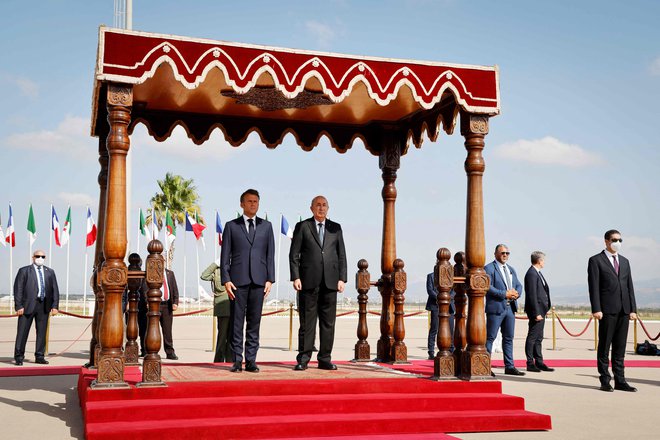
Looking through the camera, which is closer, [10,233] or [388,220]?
[388,220]

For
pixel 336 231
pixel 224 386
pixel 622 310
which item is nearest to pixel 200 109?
pixel 336 231

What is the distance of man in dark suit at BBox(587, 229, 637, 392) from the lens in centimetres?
1001

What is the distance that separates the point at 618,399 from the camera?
9414mm

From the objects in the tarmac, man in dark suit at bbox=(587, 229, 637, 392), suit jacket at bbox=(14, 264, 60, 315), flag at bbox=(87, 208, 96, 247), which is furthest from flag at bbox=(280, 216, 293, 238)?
man in dark suit at bbox=(587, 229, 637, 392)

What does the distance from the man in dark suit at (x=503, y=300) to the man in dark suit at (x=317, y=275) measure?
333cm

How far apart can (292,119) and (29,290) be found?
5879 mm

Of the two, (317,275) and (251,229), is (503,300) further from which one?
(251,229)

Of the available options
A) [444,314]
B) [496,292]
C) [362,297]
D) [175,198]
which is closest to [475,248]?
[444,314]

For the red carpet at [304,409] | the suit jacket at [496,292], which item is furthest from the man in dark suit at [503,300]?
the red carpet at [304,409]

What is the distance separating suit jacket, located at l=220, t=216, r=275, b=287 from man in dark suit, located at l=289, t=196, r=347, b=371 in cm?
31

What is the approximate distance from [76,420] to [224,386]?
1.53 metres

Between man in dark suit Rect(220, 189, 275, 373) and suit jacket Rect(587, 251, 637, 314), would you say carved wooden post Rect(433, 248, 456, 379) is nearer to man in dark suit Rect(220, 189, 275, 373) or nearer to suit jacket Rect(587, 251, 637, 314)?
man in dark suit Rect(220, 189, 275, 373)

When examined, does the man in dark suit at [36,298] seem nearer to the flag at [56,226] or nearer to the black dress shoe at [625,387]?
the black dress shoe at [625,387]

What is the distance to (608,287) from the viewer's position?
10.0m
